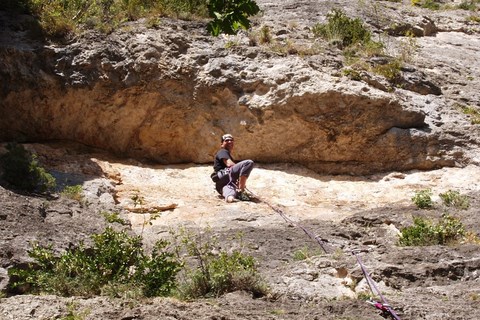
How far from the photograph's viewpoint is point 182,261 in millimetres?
6500

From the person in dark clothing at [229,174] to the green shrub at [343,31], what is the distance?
4.06 m

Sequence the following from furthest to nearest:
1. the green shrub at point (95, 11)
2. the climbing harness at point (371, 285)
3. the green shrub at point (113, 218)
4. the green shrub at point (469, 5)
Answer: the green shrub at point (469, 5)
the green shrub at point (95, 11)
the green shrub at point (113, 218)
the climbing harness at point (371, 285)

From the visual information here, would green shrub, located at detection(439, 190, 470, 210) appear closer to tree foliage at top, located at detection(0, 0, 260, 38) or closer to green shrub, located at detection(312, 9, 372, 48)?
tree foliage at top, located at detection(0, 0, 260, 38)

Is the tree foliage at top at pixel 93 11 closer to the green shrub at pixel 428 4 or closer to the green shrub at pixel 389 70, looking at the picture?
the green shrub at pixel 389 70

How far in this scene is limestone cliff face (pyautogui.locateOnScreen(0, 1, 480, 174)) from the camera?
11.3 m

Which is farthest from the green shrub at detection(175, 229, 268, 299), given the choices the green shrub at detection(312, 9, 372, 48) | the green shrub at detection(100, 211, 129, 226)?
the green shrub at detection(312, 9, 372, 48)

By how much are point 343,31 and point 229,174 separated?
16.5 ft

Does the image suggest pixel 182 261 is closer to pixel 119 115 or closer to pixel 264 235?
pixel 264 235

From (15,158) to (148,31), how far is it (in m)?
4.53

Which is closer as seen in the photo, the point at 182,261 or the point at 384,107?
the point at 182,261

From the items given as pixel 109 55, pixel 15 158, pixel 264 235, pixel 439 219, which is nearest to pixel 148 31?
pixel 109 55

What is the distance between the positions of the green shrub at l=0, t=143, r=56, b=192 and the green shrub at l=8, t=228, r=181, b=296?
2475 mm

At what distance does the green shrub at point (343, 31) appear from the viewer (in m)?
13.4

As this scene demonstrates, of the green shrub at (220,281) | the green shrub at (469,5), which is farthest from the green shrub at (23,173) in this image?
the green shrub at (469,5)
